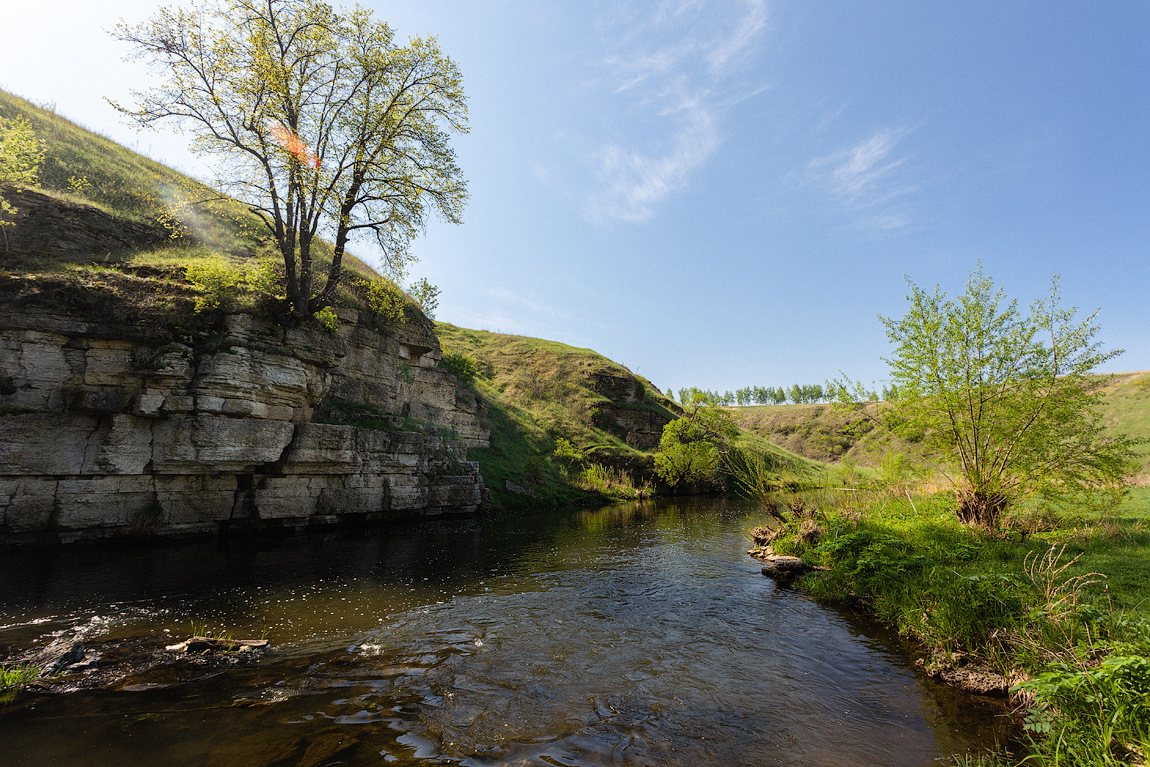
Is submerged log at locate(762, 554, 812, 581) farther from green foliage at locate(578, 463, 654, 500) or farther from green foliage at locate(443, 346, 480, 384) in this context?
green foliage at locate(443, 346, 480, 384)

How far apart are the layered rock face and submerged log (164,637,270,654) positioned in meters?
10.6

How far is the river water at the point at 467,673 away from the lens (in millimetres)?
4473

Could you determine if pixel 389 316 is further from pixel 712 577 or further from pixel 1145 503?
pixel 1145 503

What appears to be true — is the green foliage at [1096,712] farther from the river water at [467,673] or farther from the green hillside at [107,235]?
the green hillside at [107,235]

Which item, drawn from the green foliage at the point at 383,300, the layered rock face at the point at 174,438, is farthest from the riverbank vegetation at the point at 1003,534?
the green foliage at the point at 383,300

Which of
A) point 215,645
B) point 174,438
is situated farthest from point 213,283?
point 215,645

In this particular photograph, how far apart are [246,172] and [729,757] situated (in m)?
23.9

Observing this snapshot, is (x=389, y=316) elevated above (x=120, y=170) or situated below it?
below

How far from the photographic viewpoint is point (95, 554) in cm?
1197

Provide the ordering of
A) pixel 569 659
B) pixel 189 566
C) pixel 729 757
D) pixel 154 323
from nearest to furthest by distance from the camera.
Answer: pixel 729 757, pixel 569 659, pixel 189 566, pixel 154 323

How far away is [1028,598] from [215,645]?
459 inches

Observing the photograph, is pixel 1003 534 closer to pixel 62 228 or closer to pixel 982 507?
pixel 982 507

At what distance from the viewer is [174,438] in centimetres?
1423

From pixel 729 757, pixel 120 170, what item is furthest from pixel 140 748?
pixel 120 170
